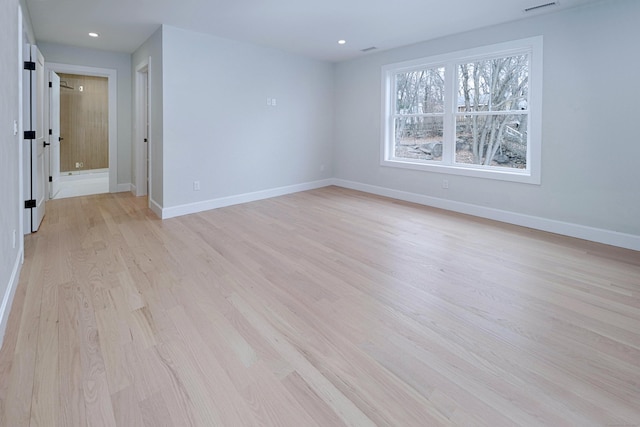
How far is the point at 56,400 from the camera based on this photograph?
4.55 feet

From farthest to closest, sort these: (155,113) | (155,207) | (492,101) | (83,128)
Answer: (83,128) < (155,207) < (155,113) < (492,101)

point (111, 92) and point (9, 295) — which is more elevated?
point (111, 92)

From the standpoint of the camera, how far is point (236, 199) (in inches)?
204

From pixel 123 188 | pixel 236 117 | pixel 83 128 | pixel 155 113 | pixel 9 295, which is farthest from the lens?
pixel 83 128

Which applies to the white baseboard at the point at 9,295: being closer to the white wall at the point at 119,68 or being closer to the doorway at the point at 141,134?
the doorway at the point at 141,134

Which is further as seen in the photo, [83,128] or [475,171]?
[83,128]

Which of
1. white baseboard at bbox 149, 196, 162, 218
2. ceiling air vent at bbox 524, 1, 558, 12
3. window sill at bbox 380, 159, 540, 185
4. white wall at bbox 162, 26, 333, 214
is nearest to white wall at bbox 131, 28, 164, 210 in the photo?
white baseboard at bbox 149, 196, 162, 218

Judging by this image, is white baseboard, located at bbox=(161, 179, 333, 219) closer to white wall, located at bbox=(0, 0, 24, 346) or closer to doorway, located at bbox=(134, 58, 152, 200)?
doorway, located at bbox=(134, 58, 152, 200)

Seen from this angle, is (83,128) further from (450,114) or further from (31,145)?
(450,114)

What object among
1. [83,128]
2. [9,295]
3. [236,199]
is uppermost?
Answer: [83,128]

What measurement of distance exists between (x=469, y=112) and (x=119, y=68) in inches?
221

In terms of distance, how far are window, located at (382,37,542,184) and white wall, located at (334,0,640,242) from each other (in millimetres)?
124

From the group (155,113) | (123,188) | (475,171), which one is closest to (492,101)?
(475,171)

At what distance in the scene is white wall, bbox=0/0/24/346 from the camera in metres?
1.96
